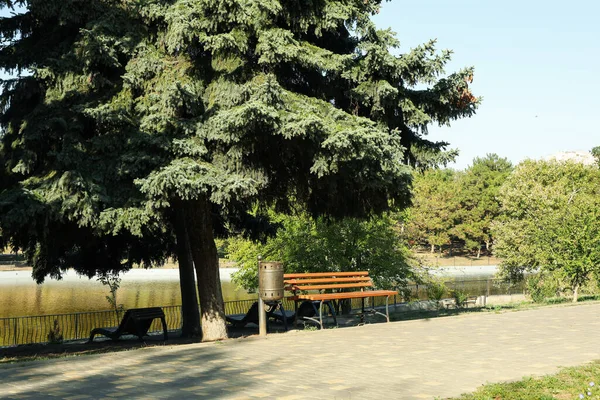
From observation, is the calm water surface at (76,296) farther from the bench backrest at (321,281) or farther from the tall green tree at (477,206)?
the tall green tree at (477,206)

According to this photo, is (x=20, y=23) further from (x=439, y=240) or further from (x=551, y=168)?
(x=439, y=240)

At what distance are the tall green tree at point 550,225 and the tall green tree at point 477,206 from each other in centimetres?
1798

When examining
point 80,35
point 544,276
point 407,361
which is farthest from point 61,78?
point 544,276

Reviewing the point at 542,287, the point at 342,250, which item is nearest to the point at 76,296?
the point at 342,250

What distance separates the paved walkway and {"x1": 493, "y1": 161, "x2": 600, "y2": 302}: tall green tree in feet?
39.7

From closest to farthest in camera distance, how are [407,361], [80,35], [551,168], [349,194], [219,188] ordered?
[407,361] → [219,188] → [80,35] → [349,194] → [551,168]

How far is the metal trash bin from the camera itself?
36.6ft

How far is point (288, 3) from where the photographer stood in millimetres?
12359

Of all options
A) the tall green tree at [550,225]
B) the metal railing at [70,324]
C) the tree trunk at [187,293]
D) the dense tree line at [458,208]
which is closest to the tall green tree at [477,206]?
the dense tree line at [458,208]

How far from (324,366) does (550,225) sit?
82.7 feet

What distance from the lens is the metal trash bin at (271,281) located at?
36.6 ft

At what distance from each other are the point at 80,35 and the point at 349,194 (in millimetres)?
6174

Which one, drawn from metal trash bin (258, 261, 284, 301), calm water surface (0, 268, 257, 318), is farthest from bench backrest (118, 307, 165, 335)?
calm water surface (0, 268, 257, 318)

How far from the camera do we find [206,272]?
44.4 feet
